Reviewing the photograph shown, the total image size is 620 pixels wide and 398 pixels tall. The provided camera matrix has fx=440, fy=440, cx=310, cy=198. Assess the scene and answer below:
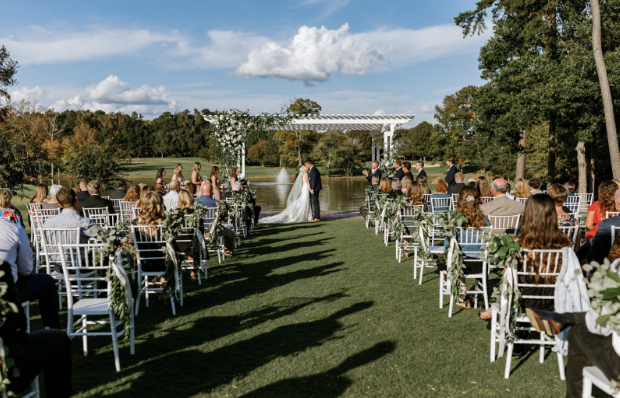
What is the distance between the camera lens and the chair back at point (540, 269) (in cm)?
329

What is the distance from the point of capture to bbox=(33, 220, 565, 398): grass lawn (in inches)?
124

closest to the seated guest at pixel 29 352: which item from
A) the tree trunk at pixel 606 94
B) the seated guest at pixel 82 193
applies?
the seated guest at pixel 82 193

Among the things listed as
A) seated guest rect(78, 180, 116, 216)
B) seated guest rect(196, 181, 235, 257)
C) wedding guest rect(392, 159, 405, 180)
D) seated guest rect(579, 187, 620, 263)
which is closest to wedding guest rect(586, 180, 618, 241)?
Result: seated guest rect(579, 187, 620, 263)

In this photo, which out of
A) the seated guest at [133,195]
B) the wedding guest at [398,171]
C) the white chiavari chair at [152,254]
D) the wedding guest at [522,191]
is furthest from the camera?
the wedding guest at [398,171]

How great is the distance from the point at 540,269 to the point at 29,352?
3328 mm

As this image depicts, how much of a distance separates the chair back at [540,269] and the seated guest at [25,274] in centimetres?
358

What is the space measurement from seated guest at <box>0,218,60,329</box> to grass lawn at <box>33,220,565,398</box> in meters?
0.52

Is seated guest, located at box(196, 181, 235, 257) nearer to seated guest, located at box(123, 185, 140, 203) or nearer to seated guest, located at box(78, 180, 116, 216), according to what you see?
seated guest, located at box(123, 185, 140, 203)

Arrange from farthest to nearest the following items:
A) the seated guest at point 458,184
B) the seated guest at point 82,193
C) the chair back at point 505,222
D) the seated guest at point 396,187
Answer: the seated guest at point 396,187 → the seated guest at point 458,184 → the seated guest at point 82,193 → the chair back at point 505,222

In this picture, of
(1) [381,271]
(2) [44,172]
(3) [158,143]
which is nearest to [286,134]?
(3) [158,143]

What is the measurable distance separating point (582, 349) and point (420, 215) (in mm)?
3736

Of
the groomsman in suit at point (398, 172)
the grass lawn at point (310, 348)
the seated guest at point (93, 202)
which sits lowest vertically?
the grass lawn at point (310, 348)

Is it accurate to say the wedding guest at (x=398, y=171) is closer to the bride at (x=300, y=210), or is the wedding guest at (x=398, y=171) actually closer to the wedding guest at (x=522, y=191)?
the bride at (x=300, y=210)

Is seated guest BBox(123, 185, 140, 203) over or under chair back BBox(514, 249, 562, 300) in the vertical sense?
over
